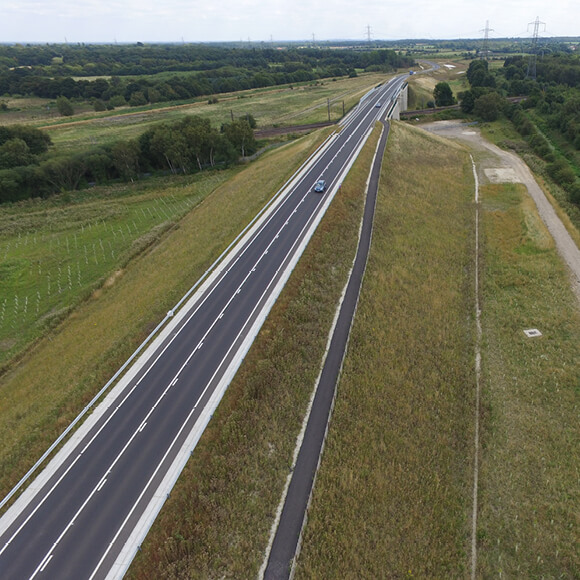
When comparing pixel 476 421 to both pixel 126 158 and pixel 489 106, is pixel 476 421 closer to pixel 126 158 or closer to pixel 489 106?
pixel 126 158

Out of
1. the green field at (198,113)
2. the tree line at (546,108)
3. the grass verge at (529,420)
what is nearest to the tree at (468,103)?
the tree line at (546,108)

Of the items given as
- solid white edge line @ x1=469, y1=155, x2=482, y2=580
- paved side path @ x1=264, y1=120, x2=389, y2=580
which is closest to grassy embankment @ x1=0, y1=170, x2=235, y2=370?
paved side path @ x1=264, y1=120, x2=389, y2=580

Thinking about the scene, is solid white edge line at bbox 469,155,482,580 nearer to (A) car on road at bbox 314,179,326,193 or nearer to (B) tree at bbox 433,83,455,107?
(A) car on road at bbox 314,179,326,193

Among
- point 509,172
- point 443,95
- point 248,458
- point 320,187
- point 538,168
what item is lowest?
point 248,458

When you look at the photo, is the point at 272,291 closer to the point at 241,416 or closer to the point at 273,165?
the point at 241,416

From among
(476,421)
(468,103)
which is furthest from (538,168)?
(476,421)

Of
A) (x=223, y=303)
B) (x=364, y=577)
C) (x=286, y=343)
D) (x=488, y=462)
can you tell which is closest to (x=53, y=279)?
(x=223, y=303)
